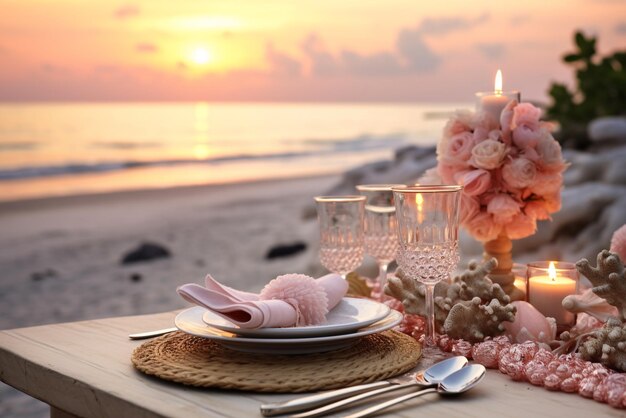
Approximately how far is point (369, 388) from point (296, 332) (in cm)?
20

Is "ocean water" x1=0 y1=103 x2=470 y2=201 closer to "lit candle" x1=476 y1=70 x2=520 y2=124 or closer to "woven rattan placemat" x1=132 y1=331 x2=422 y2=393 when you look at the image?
"lit candle" x1=476 y1=70 x2=520 y2=124

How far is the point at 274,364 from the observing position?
4.97 ft

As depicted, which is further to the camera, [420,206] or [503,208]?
[503,208]

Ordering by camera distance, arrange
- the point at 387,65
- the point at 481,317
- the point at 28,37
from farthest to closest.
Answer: the point at 387,65 < the point at 28,37 < the point at 481,317

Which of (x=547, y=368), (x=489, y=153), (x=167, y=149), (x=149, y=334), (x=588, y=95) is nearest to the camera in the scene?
(x=547, y=368)

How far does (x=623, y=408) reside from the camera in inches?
52.9

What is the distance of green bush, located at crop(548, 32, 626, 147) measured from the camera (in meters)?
6.35

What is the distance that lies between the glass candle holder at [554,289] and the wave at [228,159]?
580 inches

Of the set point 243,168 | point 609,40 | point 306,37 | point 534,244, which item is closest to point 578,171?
point 534,244

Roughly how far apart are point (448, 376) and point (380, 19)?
17847 millimetres

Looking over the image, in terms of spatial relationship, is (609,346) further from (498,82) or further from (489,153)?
(498,82)

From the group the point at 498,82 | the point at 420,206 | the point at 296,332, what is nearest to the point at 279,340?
the point at 296,332

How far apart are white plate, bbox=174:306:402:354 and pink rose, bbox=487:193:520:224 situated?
466 mm

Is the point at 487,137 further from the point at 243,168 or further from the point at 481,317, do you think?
the point at 243,168
